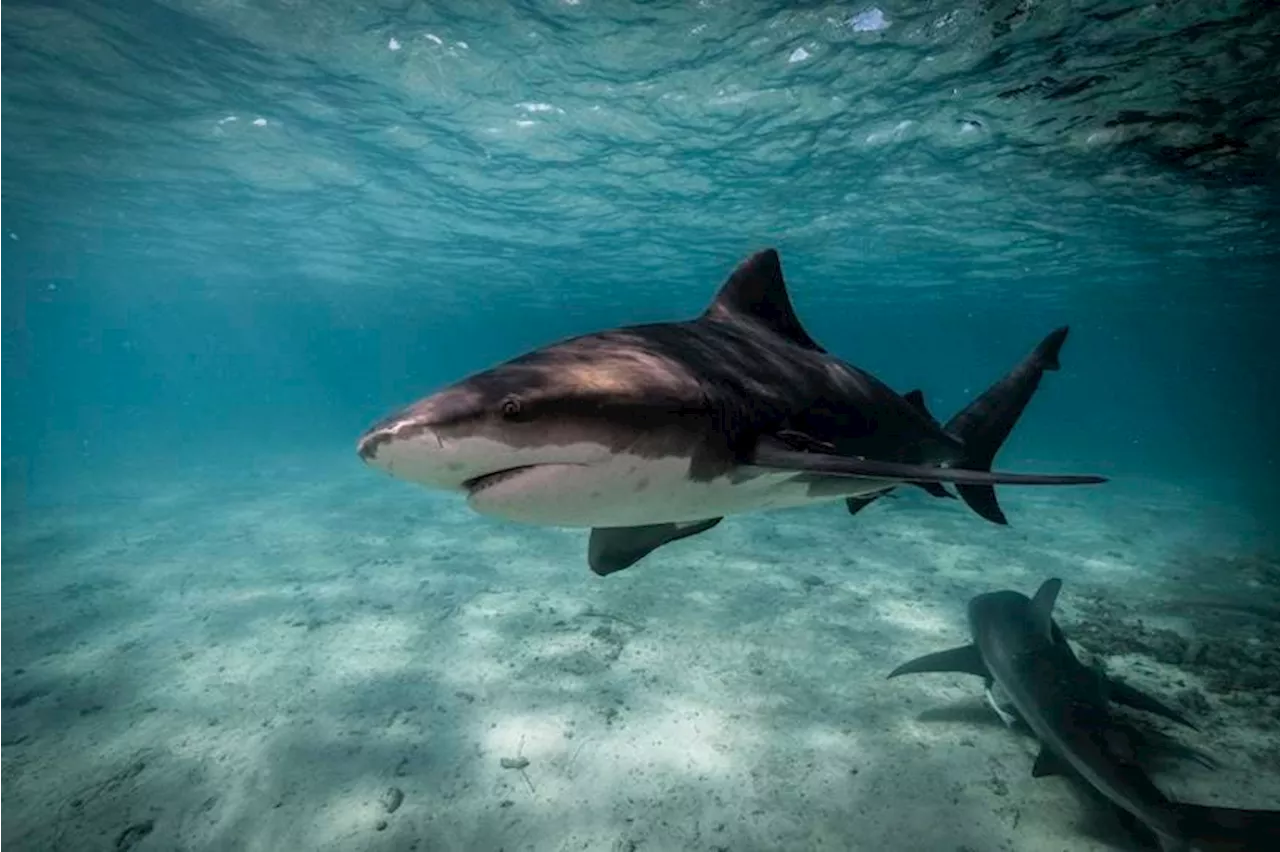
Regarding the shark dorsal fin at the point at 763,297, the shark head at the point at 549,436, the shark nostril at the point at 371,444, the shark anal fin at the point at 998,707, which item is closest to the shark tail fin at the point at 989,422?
the shark dorsal fin at the point at 763,297

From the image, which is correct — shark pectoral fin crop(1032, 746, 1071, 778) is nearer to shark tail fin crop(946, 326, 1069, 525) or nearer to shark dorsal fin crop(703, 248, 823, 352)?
shark tail fin crop(946, 326, 1069, 525)

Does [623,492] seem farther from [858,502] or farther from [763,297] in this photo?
[858,502]

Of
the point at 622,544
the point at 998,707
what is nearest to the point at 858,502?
the point at 622,544

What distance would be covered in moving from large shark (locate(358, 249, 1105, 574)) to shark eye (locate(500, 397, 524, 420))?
10 millimetres

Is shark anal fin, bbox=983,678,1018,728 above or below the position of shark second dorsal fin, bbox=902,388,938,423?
below

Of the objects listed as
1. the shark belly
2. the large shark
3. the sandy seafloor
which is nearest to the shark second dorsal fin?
the large shark

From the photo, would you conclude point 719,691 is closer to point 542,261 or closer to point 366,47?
point 366,47

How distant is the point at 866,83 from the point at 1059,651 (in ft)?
38.7

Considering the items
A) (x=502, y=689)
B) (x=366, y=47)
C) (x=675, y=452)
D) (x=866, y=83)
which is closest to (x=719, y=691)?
(x=502, y=689)

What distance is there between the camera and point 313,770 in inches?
211

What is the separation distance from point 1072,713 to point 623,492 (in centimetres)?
437

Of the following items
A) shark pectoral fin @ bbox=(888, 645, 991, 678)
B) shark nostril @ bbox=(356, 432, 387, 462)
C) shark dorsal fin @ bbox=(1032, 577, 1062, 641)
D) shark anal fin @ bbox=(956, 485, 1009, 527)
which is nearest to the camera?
shark nostril @ bbox=(356, 432, 387, 462)

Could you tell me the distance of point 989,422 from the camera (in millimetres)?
5109

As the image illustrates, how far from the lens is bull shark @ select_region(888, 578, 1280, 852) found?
12.1 feet
